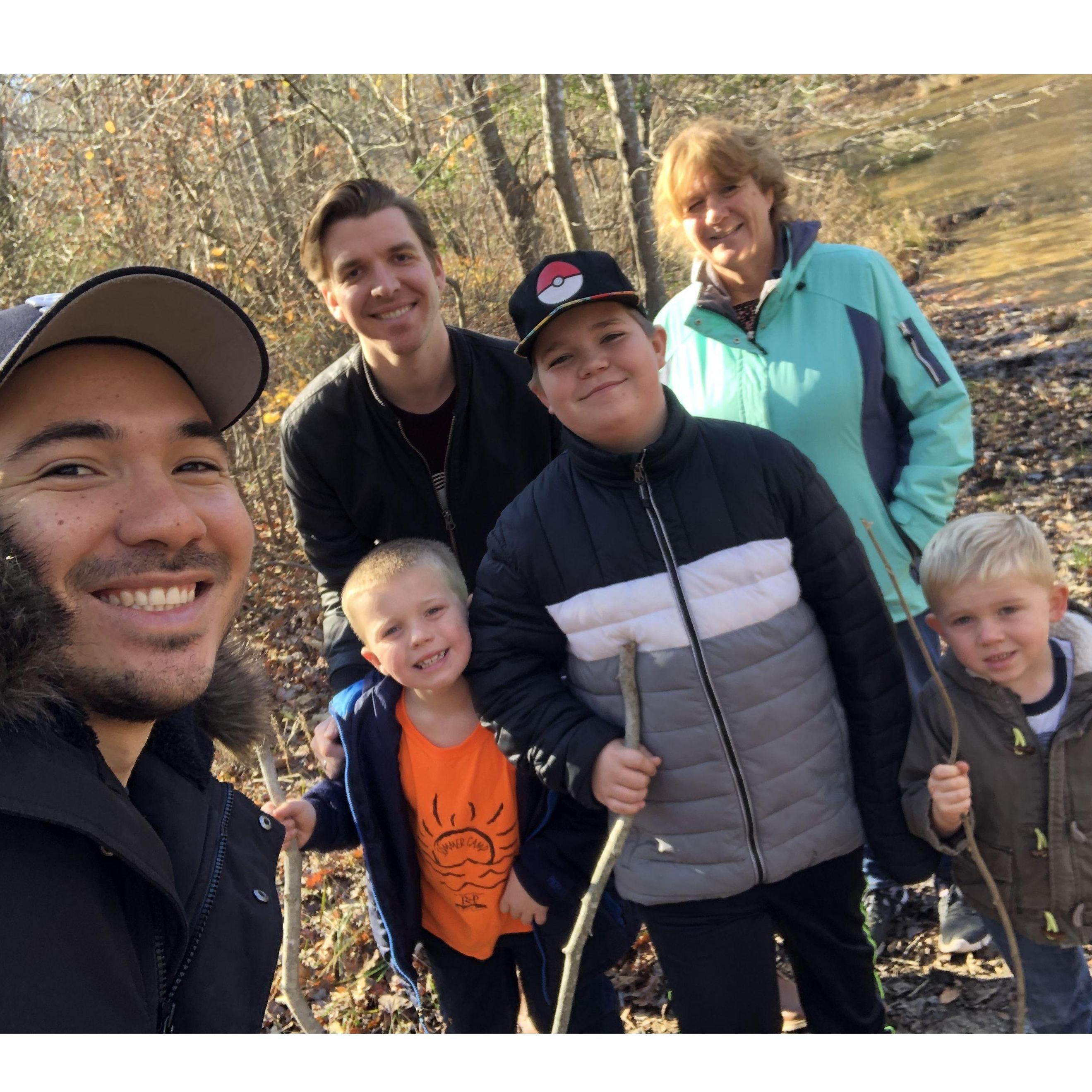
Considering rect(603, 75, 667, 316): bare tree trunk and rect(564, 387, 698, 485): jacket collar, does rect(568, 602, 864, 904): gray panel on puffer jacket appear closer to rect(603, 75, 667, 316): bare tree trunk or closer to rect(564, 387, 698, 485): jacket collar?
rect(564, 387, 698, 485): jacket collar

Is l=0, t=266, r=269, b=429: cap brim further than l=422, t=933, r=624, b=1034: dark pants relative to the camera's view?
No

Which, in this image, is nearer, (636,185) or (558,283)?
(558,283)

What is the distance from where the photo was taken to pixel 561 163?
6484 millimetres

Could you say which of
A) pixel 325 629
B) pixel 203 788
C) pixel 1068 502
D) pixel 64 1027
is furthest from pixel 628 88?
pixel 64 1027

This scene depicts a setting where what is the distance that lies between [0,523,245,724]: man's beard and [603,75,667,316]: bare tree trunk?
16.6ft

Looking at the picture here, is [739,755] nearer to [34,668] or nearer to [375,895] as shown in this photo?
[375,895]

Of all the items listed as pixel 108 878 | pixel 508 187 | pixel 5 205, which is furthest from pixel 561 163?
pixel 108 878

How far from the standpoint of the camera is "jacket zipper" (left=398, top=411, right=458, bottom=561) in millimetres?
3100

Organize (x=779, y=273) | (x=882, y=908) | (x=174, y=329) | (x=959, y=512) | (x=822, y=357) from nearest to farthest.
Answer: (x=174, y=329), (x=822, y=357), (x=779, y=273), (x=882, y=908), (x=959, y=512)

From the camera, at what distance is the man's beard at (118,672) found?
1560 mm

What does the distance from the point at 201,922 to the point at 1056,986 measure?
2082 mm

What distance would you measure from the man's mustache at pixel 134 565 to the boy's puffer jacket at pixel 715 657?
2.62 ft

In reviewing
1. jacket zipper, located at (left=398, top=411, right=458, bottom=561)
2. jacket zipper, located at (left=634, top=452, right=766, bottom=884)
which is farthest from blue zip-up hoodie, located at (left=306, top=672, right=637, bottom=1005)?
jacket zipper, located at (left=398, top=411, right=458, bottom=561)

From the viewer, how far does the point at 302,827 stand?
2.46m
